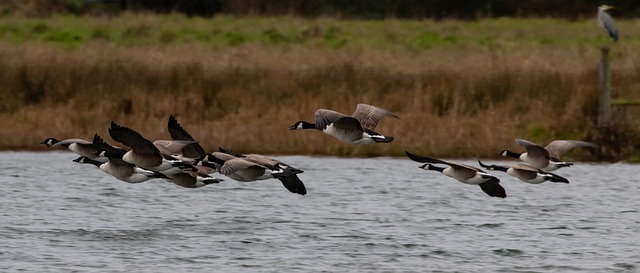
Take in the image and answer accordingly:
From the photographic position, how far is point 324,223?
13.1 m

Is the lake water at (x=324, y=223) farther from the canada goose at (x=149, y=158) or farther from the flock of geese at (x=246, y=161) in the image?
the canada goose at (x=149, y=158)

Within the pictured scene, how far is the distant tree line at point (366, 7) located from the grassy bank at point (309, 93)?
38.3ft

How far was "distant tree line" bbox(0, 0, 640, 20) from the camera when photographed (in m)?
35.3

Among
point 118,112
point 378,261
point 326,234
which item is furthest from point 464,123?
point 378,261

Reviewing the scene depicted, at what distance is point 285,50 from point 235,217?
988 cm

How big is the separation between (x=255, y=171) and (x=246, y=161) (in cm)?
12

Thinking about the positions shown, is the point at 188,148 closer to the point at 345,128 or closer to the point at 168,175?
the point at 168,175

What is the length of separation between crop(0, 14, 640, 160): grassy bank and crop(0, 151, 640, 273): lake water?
2.37 ft

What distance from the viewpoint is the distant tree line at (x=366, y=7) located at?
1390 inches

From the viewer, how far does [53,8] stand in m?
34.7

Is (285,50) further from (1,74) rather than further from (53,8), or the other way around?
(53,8)

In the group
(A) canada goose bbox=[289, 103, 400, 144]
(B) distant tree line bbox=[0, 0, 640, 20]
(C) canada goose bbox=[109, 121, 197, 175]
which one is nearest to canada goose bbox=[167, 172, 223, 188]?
(C) canada goose bbox=[109, 121, 197, 175]

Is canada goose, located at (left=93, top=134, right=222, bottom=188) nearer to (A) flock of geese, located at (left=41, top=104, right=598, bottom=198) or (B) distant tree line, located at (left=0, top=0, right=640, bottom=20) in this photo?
(A) flock of geese, located at (left=41, top=104, right=598, bottom=198)

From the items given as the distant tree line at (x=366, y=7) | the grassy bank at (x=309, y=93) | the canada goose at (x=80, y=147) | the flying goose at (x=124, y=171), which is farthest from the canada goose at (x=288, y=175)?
the distant tree line at (x=366, y=7)
